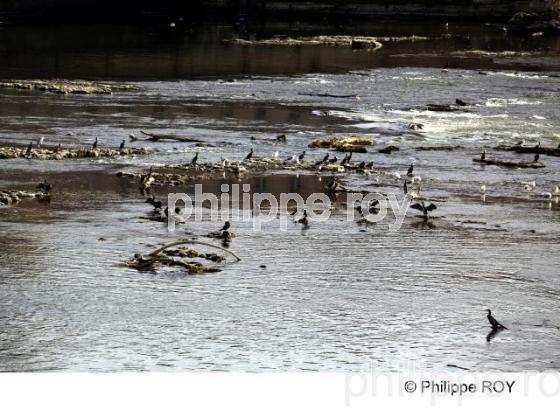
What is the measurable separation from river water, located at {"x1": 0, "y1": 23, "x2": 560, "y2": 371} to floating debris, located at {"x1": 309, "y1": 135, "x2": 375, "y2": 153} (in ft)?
2.48

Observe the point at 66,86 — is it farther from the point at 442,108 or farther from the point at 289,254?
the point at 289,254

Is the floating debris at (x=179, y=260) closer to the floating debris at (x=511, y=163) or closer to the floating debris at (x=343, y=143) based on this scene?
the floating debris at (x=343, y=143)

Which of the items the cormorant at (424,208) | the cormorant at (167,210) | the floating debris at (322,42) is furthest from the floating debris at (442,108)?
the floating debris at (322,42)

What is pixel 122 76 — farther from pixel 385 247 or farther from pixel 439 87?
pixel 385 247

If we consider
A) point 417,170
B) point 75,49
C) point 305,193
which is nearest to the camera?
point 305,193

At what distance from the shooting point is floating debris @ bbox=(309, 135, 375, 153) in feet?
116

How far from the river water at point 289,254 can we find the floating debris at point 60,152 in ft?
2.09

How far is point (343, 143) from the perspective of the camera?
3594 cm

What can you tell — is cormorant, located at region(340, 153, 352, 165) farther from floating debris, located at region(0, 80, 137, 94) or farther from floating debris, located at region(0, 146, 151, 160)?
floating debris, located at region(0, 80, 137, 94)

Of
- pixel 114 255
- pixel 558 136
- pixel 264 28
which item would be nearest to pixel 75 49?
pixel 264 28

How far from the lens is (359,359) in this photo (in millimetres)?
19500

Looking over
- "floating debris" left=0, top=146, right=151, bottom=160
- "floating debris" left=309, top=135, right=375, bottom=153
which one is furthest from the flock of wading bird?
"floating debris" left=309, top=135, right=375, bottom=153

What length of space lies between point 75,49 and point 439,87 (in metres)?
21.7

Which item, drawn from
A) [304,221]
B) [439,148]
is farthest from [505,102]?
[304,221]
